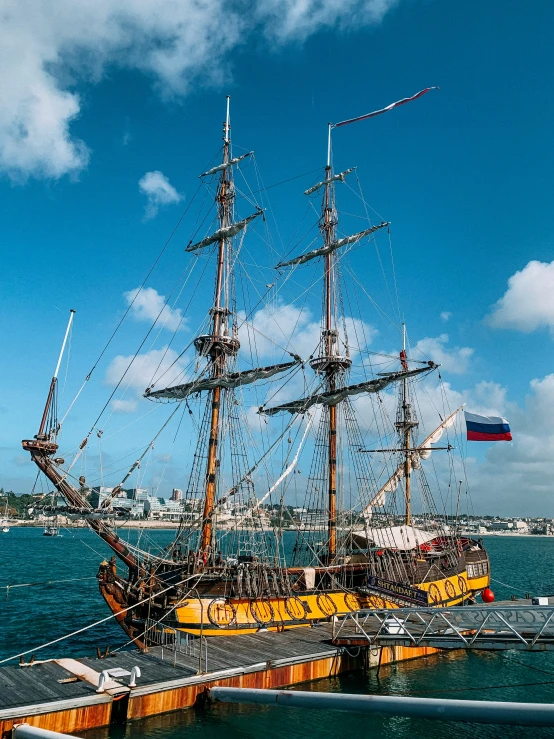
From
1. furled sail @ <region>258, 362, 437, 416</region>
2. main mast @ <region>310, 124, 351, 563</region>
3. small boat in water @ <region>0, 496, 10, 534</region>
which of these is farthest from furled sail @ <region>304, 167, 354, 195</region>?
small boat in water @ <region>0, 496, 10, 534</region>

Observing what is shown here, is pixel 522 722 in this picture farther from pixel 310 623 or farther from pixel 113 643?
pixel 113 643

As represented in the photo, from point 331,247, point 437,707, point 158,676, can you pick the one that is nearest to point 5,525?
point 331,247

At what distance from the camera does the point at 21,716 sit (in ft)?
50.0

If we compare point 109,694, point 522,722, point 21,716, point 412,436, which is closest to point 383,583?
point 109,694

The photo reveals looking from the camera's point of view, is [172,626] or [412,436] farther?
[412,436]

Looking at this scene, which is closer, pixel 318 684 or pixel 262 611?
pixel 318 684

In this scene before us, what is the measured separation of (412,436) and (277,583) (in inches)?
1315

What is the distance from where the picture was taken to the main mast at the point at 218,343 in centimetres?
2994

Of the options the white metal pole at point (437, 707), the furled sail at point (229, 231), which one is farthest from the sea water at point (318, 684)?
the furled sail at point (229, 231)

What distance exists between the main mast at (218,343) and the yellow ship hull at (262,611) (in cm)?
334

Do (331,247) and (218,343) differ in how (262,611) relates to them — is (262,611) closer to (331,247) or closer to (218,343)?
(218,343)

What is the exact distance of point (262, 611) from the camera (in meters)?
26.6

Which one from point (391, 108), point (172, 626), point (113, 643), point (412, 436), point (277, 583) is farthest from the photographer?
point (412, 436)

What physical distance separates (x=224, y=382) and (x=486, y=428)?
2270 centimetres
